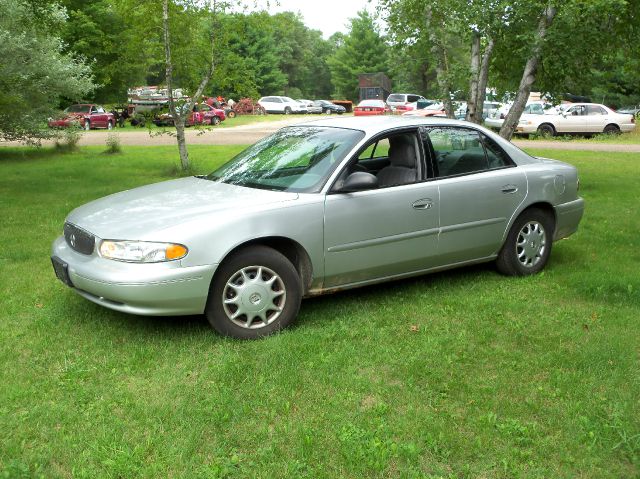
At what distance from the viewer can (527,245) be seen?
621cm

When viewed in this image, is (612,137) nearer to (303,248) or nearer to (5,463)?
(303,248)

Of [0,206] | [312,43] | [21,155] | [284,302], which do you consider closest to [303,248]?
[284,302]

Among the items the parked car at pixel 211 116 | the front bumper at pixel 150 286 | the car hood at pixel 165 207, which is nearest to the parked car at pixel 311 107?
the parked car at pixel 211 116

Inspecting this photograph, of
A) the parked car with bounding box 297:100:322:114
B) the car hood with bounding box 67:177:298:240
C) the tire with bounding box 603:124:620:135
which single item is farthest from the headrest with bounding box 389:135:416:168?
the parked car with bounding box 297:100:322:114

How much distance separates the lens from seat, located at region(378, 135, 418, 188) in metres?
5.58

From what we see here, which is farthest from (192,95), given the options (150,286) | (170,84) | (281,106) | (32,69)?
(281,106)

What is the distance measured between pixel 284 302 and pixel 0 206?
295 inches

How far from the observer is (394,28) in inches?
519

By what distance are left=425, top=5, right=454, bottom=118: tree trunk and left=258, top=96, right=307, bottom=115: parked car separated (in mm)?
40760

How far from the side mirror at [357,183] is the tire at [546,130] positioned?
23180mm

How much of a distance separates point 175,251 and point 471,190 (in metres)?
2.59

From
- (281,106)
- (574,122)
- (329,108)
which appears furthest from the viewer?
(329,108)

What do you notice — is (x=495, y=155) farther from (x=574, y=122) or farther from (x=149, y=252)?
(x=574, y=122)

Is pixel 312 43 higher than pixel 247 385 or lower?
higher
